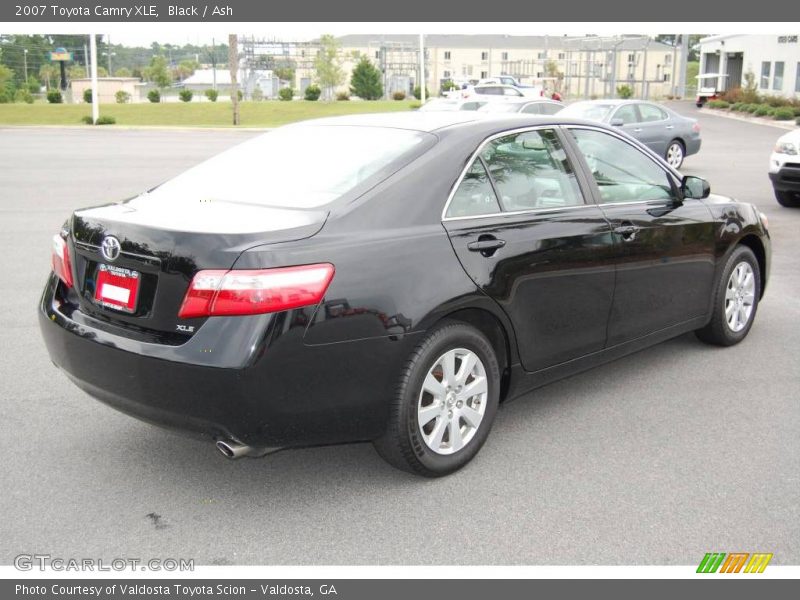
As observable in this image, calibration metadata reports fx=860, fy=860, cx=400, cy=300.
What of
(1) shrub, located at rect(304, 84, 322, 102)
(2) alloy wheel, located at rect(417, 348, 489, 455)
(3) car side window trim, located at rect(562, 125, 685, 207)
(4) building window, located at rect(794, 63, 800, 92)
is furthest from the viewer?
(1) shrub, located at rect(304, 84, 322, 102)

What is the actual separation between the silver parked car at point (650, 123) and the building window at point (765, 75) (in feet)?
126

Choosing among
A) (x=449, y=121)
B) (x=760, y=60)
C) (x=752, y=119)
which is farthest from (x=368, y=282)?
(x=760, y=60)

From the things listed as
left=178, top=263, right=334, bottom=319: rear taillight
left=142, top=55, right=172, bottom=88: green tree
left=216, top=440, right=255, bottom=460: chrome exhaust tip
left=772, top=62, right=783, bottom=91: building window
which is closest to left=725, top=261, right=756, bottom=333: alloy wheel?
left=178, top=263, right=334, bottom=319: rear taillight

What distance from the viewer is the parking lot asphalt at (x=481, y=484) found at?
3447 millimetres

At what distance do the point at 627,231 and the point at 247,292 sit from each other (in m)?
2.49

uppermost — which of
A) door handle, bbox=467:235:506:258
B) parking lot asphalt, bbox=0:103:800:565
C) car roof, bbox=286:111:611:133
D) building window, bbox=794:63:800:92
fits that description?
building window, bbox=794:63:800:92

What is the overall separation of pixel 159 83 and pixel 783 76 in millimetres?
65096

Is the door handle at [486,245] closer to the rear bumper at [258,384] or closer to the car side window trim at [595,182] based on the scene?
the rear bumper at [258,384]

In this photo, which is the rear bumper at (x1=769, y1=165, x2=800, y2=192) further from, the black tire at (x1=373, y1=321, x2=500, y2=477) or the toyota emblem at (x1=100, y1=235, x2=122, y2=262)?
the toyota emblem at (x1=100, y1=235, x2=122, y2=262)

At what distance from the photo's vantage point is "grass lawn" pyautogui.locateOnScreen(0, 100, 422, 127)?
46750mm

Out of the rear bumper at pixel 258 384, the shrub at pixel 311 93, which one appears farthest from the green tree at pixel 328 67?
the rear bumper at pixel 258 384

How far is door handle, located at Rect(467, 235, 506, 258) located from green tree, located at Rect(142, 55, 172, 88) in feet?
301

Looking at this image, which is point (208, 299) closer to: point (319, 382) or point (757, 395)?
point (319, 382)

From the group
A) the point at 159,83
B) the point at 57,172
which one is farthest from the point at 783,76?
the point at 159,83
